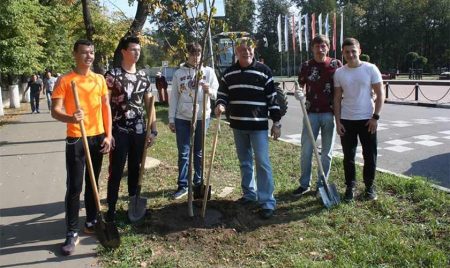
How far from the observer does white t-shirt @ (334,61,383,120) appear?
471cm

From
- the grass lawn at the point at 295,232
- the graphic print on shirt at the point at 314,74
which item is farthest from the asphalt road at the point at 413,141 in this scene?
the graphic print on shirt at the point at 314,74

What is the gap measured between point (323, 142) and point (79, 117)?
114 inches

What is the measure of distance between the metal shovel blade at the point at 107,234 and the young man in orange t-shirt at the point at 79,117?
0.28 meters

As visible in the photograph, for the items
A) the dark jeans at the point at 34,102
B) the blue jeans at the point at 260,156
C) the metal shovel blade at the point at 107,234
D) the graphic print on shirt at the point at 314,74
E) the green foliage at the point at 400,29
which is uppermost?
the green foliage at the point at 400,29

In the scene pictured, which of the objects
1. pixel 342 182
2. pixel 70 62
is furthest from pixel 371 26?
→ pixel 342 182

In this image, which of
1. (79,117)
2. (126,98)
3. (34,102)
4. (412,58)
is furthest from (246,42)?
(412,58)

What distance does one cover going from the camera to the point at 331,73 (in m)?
4.95

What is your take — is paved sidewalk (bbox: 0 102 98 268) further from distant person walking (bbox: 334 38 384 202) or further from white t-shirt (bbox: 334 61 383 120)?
white t-shirt (bbox: 334 61 383 120)

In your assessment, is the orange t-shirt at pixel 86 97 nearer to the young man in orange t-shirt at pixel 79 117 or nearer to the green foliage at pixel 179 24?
the young man in orange t-shirt at pixel 79 117

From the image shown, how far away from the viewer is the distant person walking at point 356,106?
4711 millimetres

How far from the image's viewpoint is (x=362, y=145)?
16.3 feet

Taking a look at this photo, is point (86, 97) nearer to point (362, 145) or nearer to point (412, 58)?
point (362, 145)

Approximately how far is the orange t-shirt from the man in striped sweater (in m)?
1.15

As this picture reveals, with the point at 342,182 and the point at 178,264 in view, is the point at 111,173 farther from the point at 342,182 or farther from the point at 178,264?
the point at 342,182
